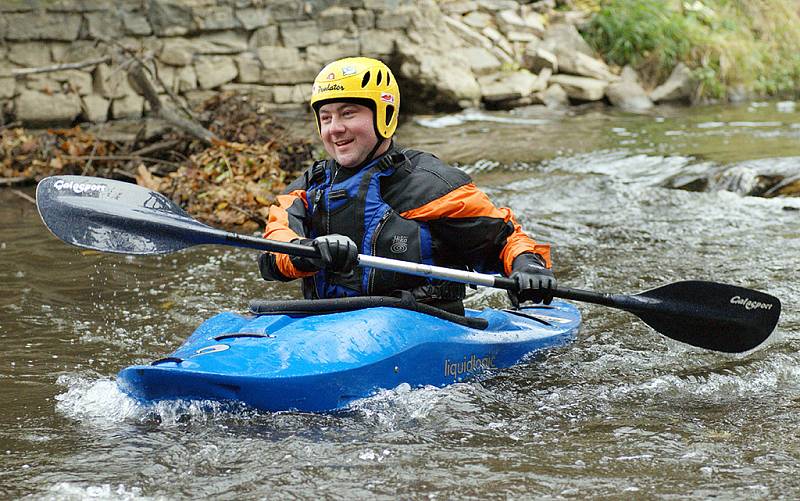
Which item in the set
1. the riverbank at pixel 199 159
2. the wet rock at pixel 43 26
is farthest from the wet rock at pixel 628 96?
the wet rock at pixel 43 26

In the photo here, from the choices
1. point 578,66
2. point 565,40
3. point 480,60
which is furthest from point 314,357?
point 565,40

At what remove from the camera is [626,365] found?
4.30 m

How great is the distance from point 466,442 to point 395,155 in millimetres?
1256

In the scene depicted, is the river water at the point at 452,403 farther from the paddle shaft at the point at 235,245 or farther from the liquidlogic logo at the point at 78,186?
the liquidlogic logo at the point at 78,186

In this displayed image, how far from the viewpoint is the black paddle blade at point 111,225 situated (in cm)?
395

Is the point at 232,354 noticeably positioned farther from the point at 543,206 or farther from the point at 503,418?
the point at 543,206

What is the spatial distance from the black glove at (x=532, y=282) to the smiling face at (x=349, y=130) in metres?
0.76

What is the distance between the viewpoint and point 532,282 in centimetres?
380

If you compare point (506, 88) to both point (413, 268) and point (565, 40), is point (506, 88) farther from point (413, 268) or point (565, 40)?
point (413, 268)

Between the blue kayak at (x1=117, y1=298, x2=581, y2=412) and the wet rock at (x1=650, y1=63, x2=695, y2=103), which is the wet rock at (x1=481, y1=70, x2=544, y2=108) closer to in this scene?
the wet rock at (x1=650, y1=63, x2=695, y2=103)

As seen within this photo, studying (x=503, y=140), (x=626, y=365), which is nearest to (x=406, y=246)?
(x=626, y=365)

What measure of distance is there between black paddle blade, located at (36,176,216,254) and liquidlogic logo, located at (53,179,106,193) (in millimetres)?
14

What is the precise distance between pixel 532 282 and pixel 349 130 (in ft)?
3.02

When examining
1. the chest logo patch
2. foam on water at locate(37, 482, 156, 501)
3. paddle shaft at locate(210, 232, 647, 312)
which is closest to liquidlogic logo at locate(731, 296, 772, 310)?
paddle shaft at locate(210, 232, 647, 312)
